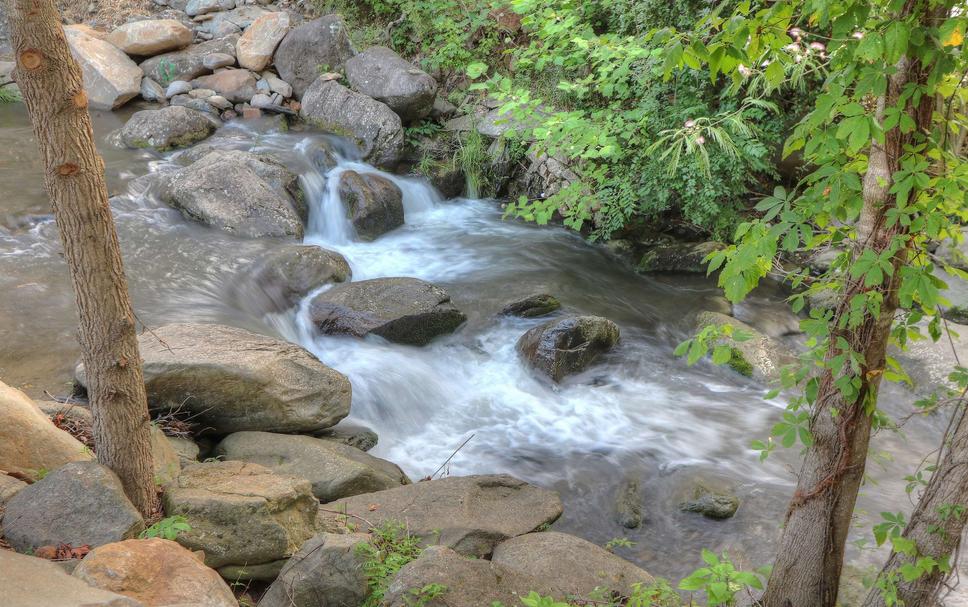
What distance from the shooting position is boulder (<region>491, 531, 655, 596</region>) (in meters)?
3.73

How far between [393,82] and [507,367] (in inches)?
232

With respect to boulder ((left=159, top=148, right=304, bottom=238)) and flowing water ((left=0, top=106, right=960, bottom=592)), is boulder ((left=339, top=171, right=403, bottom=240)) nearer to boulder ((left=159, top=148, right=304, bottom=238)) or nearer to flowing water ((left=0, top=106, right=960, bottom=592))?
flowing water ((left=0, top=106, right=960, bottom=592))

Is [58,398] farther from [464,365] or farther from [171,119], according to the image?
[171,119]

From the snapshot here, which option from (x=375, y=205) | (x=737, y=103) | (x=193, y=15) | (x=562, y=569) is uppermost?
(x=193, y=15)

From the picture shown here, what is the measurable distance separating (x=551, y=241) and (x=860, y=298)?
24.0 feet

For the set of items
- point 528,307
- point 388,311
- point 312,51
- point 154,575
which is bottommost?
point 528,307

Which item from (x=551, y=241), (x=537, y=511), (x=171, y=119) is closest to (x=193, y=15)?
(x=171, y=119)

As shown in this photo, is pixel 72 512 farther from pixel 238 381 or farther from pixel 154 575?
pixel 238 381

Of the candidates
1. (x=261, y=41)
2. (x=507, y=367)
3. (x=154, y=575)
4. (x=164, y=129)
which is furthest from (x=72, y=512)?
(x=261, y=41)

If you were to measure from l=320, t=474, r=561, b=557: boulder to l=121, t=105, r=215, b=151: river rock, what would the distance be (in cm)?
782

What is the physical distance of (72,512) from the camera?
313cm

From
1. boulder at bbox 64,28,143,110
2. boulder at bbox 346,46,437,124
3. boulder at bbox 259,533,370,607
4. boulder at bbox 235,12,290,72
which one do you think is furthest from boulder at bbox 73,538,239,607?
boulder at bbox 235,12,290,72

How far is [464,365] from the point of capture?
23.8 feet

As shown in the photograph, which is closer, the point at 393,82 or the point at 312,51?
the point at 393,82
